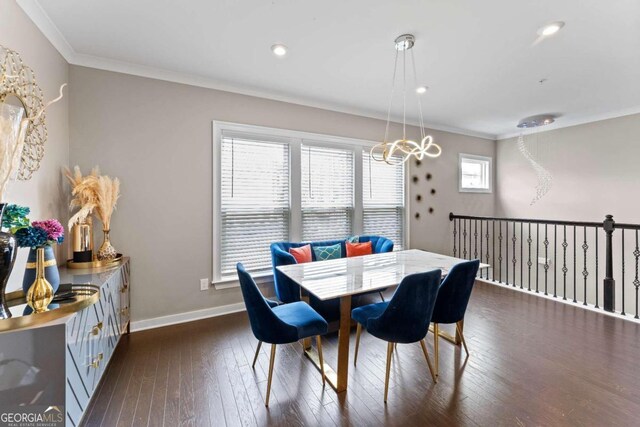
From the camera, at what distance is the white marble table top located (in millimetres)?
1967

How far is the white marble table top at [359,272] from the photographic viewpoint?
1.97m

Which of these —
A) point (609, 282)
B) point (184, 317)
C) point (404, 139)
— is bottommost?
point (184, 317)

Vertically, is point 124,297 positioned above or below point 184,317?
above

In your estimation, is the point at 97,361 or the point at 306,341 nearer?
the point at 97,361

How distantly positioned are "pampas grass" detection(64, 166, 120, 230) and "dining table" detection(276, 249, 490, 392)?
5.46 ft

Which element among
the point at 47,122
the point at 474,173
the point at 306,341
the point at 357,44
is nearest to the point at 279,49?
the point at 357,44

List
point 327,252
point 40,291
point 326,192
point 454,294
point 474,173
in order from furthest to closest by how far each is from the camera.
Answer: point 474,173 < point 326,192 < point 327,252 < point 454,294 < point 40,291

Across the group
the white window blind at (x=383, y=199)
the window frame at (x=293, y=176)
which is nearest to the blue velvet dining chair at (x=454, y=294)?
the window frame at (x=293, y=176)

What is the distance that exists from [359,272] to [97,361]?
196 centimetres

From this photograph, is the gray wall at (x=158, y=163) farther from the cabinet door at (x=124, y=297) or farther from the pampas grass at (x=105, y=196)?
the pampas grass at (x=105, y=196)

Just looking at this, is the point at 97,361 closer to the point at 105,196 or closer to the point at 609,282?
the point at 105,196

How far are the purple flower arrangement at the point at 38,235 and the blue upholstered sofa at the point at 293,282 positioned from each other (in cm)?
177

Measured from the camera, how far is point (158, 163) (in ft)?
9.80

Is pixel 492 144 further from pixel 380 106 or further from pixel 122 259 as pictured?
pixel 122 259
